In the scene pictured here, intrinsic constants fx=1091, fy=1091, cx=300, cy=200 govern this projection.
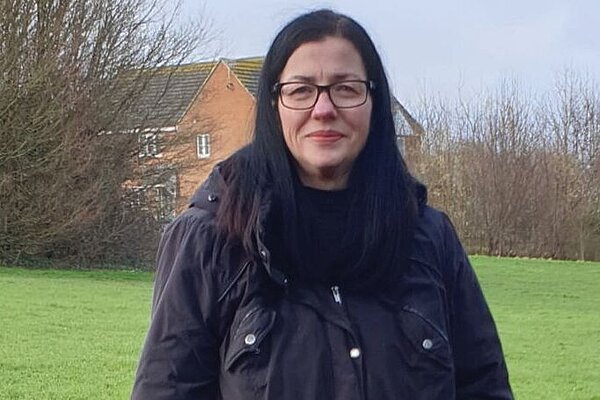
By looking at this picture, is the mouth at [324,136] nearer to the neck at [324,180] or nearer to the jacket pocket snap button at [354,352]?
the neck at [324,180]

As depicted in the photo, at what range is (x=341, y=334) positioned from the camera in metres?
2.31

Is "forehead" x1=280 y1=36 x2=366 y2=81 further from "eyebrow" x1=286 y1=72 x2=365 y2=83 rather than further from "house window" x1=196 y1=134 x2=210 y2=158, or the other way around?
"house window" x1=196 y1=134 x2=210 y2=158

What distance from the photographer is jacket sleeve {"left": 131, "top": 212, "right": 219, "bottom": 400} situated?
2340 millimetres

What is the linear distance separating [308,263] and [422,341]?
299 millimetres

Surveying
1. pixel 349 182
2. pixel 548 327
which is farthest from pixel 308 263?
pixel 548 327

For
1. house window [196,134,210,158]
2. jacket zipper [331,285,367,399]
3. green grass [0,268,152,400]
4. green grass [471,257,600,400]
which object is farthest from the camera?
house window [196,134,210,158]

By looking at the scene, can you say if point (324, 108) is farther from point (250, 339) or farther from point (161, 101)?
point (161, 101)

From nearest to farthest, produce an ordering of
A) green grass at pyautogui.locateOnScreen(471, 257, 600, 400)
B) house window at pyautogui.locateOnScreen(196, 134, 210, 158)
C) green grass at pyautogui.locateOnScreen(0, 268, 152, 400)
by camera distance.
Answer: green grass at pyautogui.locateOnScreen(0, 268, 152, 400) < green grass at pyautogui.locateOnScreen(471, 257, 600, 400) < house window at pyautogui.locateOnScreen(196, 134, 210, 158)

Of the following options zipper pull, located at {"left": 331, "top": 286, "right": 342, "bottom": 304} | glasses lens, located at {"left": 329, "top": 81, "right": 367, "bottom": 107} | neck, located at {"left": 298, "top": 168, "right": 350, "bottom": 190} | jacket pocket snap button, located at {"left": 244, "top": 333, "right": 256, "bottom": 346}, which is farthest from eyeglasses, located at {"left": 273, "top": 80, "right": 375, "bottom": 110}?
jacket pocket snap button, located at {"left": 244, "top": 333, "right": 256, "bottom": 346}

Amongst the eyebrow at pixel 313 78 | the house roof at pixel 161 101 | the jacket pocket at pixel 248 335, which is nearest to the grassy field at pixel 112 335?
the house roof at pixel 161 101

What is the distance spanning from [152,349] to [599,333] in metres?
13.1

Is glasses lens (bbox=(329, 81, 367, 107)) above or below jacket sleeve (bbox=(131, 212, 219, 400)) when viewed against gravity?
above

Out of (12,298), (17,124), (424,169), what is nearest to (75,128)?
(17,124)

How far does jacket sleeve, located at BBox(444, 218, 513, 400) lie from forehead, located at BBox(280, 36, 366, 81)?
0.46 metres
